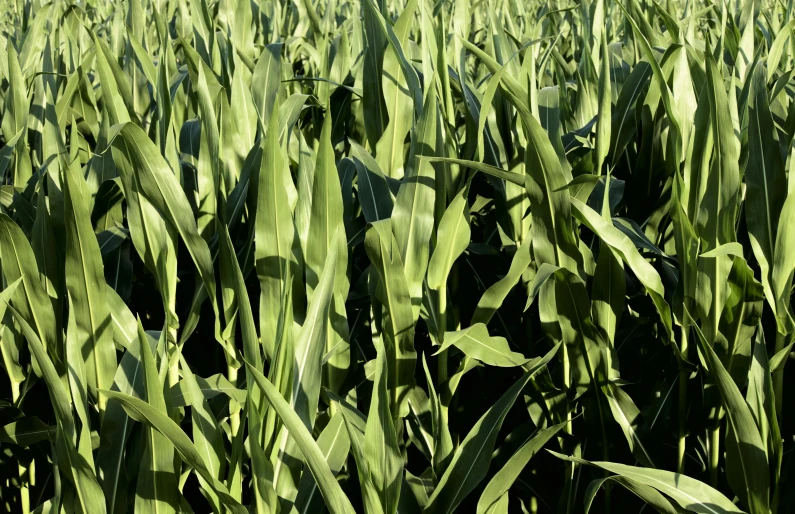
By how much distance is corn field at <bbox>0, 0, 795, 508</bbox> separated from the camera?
93cm

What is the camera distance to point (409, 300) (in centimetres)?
104

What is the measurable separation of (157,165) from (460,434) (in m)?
0.71

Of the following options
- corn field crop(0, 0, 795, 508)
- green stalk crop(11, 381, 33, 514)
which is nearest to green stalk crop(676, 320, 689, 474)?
corn field crop(0, 0, 795, 508)

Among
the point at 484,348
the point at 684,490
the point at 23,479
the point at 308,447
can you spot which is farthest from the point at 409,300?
the point at 23,479

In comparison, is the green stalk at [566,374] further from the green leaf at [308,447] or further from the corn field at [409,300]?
the green leaf at [308,447]

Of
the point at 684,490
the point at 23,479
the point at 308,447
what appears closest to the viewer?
the point at 308,447

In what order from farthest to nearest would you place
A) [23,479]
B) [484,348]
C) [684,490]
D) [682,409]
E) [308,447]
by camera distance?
[23,479]
[682,409]
[484,348]
[684,490]
[308,447]

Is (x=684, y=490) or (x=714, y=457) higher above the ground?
(x=684, y=490)

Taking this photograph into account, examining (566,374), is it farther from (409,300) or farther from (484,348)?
(409,300)

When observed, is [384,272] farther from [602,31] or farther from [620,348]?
[602,31]

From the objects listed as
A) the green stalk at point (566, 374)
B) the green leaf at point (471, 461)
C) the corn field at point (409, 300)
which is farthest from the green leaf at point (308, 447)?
the green stalk at point (566, 374)

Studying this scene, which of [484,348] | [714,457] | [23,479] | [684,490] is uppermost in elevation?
[484,348]

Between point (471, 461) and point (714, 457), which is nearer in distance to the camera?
point (471, 461)

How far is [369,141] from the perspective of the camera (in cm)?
146
